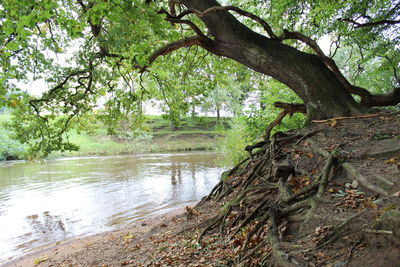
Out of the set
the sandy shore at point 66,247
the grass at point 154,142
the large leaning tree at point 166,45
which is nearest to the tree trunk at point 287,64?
the large leaning tree at point 166,45

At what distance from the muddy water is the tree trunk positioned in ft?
24.8

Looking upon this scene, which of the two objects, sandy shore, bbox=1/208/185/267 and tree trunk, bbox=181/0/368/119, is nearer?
tree trunk, bbox=181/0/368/119

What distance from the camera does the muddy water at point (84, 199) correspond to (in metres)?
10.1

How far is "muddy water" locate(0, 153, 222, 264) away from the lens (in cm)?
1006

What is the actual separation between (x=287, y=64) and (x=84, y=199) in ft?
41.2

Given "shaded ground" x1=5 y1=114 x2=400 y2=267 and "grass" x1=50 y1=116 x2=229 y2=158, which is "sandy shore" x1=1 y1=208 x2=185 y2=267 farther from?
"grass" x1=50 y1=116 x2=229 y2=158

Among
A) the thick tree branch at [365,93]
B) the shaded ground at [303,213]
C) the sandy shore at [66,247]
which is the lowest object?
the sandy shore at [66,247]

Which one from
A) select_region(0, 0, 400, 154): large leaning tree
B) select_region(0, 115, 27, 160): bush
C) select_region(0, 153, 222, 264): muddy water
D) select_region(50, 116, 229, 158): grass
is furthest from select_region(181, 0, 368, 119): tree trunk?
select_region(0, 115, 27, 160): bush

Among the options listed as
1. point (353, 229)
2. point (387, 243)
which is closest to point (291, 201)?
point (353, 229)

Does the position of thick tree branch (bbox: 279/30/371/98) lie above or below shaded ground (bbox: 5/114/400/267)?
above

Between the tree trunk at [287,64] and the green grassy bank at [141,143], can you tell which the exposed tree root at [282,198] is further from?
the green grassy bank at [141,143]

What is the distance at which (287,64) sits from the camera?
5867mm

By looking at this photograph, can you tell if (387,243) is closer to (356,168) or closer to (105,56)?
(356,168)

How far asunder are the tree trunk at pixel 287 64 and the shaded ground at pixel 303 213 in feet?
1.38
